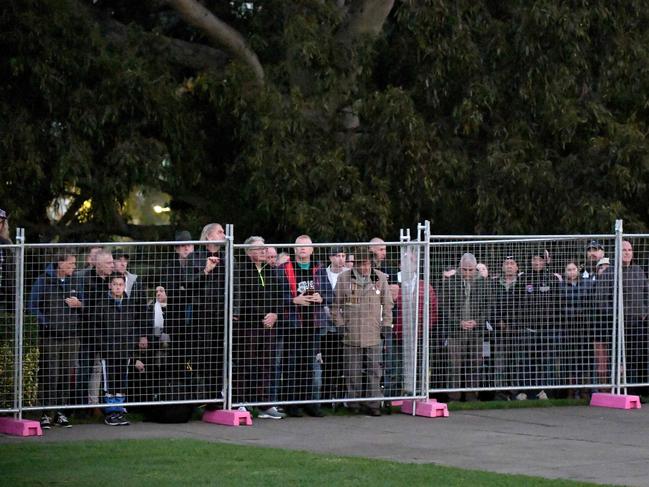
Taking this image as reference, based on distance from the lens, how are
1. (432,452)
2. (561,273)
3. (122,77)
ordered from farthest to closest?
(122,77), (561,273), (432,452)

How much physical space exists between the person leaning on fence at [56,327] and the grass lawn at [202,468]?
136cm

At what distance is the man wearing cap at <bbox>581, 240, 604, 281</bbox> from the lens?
1648cm

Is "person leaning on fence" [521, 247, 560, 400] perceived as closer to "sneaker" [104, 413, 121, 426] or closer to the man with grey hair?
the man with grey hair

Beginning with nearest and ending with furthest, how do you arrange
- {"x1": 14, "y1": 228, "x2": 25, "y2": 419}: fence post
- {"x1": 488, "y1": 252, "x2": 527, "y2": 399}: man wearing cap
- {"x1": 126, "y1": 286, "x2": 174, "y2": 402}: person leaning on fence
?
{"x1": 14, "y1": 228, "x2": 25, "y2": 419}: fence post → {"x1": 126, "y1": 286, "x2": 174, "y2": 402}: person leaning on fence → {"x1": 488, "y1": 252, "x2": 527, "y2": 399}: man wearing cap

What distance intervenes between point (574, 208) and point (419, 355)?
737cm

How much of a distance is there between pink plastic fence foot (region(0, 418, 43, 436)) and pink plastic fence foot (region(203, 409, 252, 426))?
6.32 ft

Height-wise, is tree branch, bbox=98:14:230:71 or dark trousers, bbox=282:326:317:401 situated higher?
tree branch, bbox=98:14:230:71

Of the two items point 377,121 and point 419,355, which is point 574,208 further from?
point 419,355

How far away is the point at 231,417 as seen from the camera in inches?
583

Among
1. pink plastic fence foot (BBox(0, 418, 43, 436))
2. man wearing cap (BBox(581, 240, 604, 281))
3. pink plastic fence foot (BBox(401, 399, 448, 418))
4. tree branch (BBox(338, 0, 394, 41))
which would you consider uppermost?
tree branch (BBox(338, 0, 394, 41))

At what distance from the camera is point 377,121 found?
72.4ft

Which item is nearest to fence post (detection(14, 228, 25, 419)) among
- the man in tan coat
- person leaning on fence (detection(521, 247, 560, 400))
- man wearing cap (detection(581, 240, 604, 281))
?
the man in tan coat

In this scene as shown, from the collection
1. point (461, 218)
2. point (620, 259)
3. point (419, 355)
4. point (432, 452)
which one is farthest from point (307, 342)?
point (461, 218)

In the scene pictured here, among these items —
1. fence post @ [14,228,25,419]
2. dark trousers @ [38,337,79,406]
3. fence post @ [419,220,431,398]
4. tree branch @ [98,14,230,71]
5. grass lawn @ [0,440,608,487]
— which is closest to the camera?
grass lawn @ [0,440,608,487]
